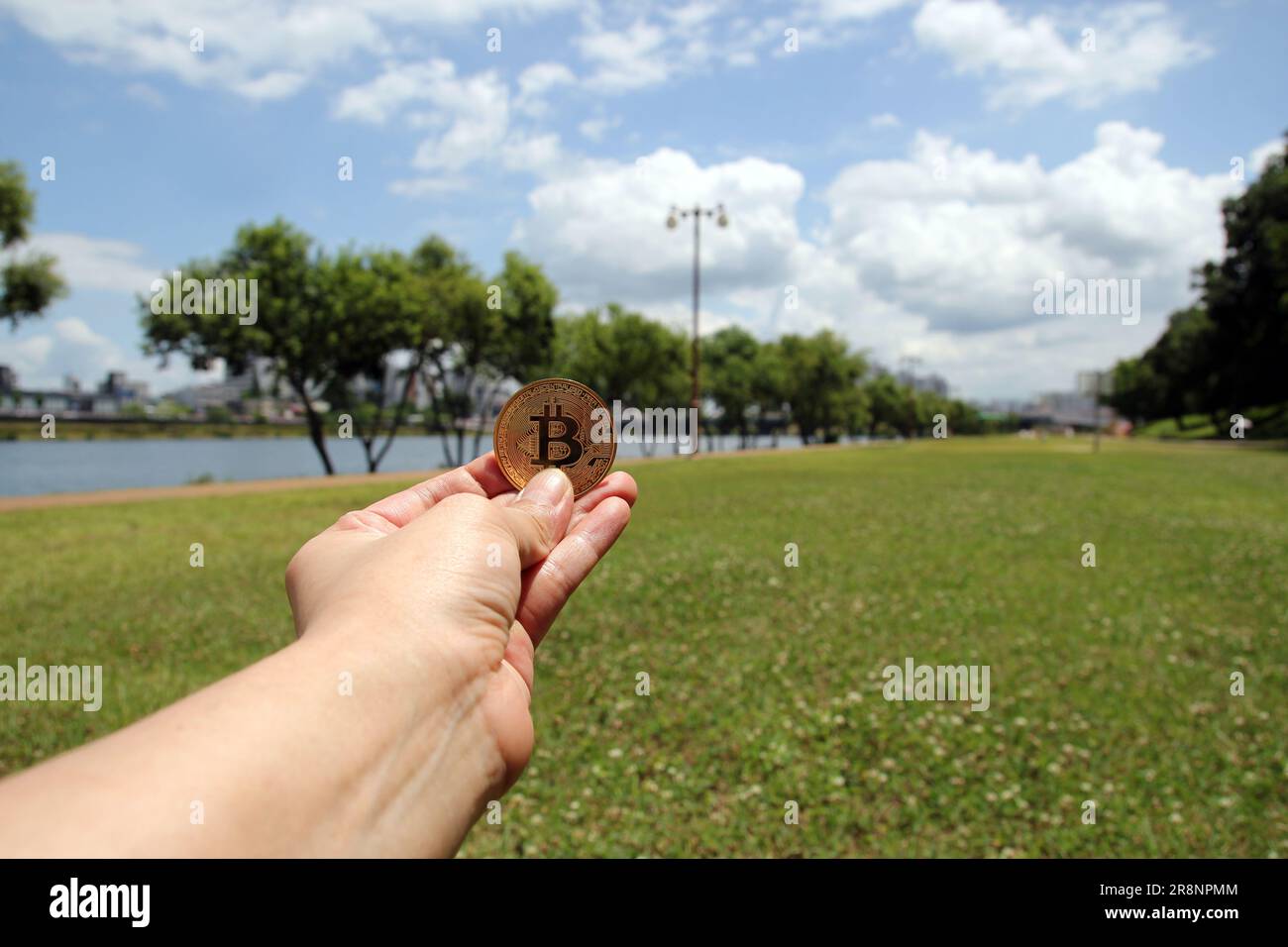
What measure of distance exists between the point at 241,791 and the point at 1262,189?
87935mm

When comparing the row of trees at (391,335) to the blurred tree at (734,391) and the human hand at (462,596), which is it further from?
the blurred tree at (734,391)

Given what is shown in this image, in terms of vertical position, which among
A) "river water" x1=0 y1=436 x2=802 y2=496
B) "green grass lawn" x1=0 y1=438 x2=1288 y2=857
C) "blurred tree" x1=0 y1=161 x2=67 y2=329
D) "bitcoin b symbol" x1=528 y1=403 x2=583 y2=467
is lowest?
"green grass lawn" x1=0 y1=438 x2=1288 y2=857

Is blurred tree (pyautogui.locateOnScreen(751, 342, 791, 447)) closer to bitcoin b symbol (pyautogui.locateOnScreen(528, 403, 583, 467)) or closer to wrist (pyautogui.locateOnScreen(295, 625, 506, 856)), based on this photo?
bitcoin b symbol (pyautogui.locateOnScreen(528, 403, 583, 467))

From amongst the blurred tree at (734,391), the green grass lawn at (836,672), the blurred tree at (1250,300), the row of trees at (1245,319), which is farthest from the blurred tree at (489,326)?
the blurred tree at (1250,300)

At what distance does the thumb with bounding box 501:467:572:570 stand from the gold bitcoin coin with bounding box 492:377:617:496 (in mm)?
115

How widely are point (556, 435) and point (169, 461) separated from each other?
47966 mm

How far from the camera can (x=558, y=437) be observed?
2777 millimetres

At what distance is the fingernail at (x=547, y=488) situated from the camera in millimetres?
2430

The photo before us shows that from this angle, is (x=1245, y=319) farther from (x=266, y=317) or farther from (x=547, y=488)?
(x=547, y=488)

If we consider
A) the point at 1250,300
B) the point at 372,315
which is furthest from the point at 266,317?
the point at 1250,300

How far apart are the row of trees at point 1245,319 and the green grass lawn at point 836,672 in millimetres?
56919

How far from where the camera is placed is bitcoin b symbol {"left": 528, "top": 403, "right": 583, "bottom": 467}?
2.78 metres

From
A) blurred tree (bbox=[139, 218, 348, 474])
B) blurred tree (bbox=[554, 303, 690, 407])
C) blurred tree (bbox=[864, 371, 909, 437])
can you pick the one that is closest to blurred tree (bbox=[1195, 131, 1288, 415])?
blurred tree (bbox=[554, 303, 690, 407])
